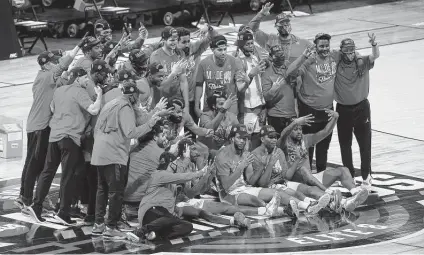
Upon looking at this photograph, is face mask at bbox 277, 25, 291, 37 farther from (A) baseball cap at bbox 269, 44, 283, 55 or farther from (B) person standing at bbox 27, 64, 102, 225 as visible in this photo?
(B) person standing at bbox 27, 64, 102, 225

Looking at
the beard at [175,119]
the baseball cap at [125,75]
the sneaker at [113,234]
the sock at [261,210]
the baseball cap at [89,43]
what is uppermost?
the baseball cap at [89,43]

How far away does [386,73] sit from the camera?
70.3 feet

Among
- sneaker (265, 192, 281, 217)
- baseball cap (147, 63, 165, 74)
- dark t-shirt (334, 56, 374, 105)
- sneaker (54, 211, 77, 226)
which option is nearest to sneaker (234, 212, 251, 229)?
sneaker (265, 192, 281, 217)

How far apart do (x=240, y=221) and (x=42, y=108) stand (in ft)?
8.63

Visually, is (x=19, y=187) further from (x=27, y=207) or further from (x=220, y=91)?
(x=220, y=91)

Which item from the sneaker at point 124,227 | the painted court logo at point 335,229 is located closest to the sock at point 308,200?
the painted court logo at point 335,229

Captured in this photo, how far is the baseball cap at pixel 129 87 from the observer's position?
40.3ft

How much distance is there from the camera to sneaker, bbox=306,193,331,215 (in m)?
13.2

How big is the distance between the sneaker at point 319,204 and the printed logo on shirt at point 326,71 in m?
1.90

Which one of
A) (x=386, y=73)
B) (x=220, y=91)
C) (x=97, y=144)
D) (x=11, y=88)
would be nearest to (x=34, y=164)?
(x=97, y=144)

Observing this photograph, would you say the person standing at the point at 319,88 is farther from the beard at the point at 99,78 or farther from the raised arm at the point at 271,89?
the beard at the point at 99,78

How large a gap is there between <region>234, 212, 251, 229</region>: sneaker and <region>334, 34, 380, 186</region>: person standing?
7.55ft

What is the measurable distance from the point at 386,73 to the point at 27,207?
9.81 m

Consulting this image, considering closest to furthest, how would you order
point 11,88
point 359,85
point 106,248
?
point 106,248 < point 359,85 < point 11,88
